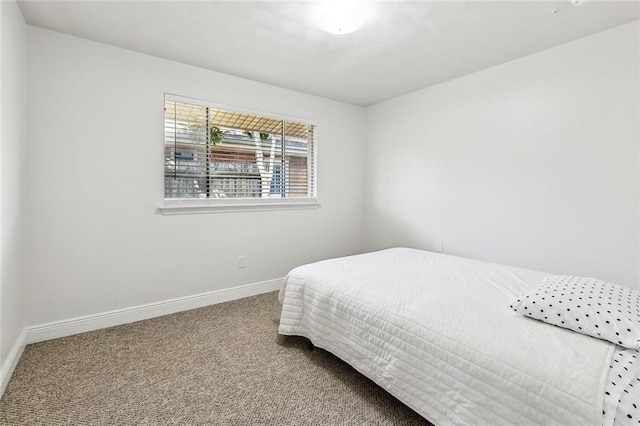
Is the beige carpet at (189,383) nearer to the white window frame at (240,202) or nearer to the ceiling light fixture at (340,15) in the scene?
the white window frame at (240,202)

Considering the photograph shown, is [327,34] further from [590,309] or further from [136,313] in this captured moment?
[136,313]

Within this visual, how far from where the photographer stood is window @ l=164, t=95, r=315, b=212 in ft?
9.25

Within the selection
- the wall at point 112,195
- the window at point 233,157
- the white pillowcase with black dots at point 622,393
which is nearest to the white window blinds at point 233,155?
the window at point 233,157

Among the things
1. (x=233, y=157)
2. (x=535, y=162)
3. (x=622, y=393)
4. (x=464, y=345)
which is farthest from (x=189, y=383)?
(x=535, y=162)

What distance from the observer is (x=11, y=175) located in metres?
1.85

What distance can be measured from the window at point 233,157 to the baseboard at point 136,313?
0.90m

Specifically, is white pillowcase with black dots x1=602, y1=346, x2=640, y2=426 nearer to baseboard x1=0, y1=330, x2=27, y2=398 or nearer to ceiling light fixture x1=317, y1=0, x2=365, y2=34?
ceiling light fixture x1=317, y1=0, x2=365, y2=34

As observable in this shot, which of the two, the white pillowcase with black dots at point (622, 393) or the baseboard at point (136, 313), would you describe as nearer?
the white pillowcase with black dots at point (622, 393)

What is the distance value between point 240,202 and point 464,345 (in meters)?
2.50

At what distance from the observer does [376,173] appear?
406cm

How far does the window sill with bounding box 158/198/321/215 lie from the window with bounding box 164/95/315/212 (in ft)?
0.04

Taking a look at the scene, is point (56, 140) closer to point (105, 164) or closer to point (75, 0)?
point (105, 164)

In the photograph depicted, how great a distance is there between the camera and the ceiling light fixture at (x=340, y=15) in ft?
6.07

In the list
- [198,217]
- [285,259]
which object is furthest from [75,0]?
[285,259]
